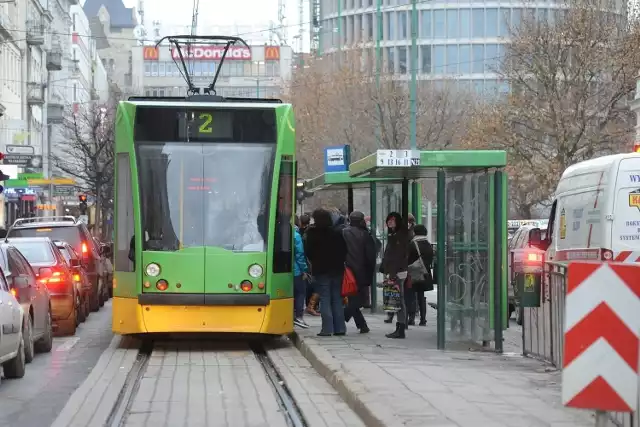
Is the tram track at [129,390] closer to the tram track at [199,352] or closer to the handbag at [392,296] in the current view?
the tram track at [199,352]

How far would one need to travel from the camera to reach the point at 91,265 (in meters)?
29.7

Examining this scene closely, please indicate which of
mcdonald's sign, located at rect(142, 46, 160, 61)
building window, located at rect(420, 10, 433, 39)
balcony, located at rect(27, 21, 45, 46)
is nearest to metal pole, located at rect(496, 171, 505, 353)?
balcony, located at rect(27, 21, 45, 46)

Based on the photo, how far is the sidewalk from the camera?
10.1 meters

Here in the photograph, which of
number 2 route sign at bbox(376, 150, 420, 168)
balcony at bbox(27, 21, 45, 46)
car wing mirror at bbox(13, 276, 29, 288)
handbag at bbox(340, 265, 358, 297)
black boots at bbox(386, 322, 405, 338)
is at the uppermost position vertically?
balcony at bbox(27, 21, 45, 46)

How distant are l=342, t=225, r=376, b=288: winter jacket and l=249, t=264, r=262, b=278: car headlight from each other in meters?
2.00

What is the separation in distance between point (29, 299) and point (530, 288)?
5724mm

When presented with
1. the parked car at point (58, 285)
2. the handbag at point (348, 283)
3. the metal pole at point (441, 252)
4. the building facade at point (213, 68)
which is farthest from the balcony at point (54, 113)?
the building facade at point (213, 68)

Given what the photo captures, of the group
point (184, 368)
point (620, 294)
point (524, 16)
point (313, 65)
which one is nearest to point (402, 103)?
point (524, 16)

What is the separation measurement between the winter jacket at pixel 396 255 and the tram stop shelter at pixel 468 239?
1124 millimetres

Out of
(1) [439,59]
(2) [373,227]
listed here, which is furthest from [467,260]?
(1) [439,59]

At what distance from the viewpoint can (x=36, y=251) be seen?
74.8ft

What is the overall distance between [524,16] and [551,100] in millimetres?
4050

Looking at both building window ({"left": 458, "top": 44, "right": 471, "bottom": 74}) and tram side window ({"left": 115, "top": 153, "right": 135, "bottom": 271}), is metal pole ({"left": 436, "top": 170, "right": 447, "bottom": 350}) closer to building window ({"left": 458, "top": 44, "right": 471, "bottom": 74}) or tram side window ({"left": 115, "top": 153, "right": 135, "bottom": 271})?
tram side window ({"left": 115, "top": 153, "right": 135, "bottom": 271})

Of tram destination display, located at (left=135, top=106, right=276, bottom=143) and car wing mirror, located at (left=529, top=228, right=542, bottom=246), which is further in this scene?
car wing mirror, located at (left=529, top=228, right=542, bottom=246)
